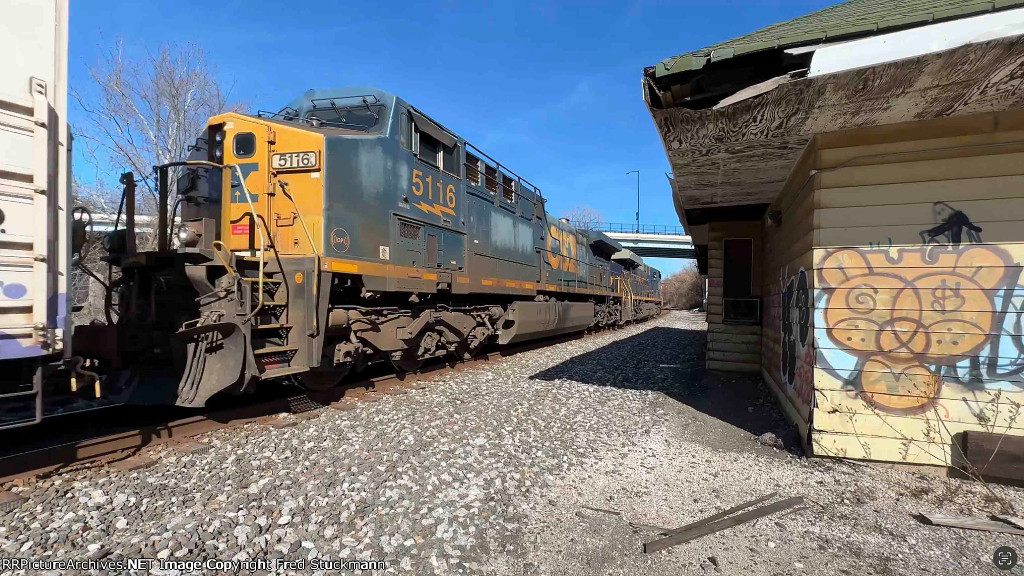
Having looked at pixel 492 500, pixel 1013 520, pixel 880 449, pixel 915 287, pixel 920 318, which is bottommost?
pixel 492 500

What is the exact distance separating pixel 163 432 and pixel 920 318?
695 centimetres

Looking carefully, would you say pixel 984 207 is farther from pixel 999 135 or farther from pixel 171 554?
pixel 171 554

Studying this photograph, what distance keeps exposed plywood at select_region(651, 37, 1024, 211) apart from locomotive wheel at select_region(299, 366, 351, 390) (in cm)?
499

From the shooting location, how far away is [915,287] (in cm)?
415

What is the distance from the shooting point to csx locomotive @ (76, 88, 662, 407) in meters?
4.78

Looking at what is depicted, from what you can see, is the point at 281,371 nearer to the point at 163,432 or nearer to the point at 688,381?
the point at 163,432

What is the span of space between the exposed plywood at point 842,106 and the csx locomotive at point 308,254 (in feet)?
12.6

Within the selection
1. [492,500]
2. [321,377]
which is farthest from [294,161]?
[492,500]

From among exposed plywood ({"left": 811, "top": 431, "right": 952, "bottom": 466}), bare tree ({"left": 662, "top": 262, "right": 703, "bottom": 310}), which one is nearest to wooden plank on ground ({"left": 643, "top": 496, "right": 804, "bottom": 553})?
exposed plywood ({"left": 811, "top": 431, "right": 952, "bottom": 466})

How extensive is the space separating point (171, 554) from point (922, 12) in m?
5.61

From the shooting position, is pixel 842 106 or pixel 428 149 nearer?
pixel 842 106

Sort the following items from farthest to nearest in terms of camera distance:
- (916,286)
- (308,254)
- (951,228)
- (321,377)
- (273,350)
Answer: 1. (321,377)
2. (308,254)
3. (273,350)
4. (916,286)
5. (951,228)

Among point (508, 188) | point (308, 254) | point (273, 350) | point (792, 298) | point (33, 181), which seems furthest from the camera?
point (508, 188)

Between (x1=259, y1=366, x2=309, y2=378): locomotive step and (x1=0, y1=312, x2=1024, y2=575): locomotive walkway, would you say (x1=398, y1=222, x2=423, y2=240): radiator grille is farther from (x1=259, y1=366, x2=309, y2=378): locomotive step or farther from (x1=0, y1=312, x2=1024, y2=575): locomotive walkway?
(x1=0, y1=312, x2=1024, y2=575): locomotive walkway
